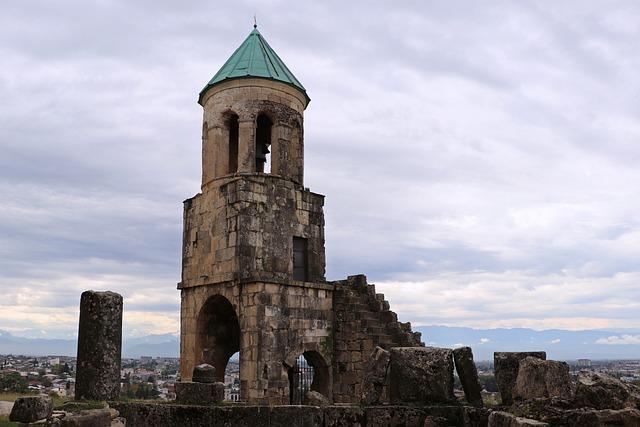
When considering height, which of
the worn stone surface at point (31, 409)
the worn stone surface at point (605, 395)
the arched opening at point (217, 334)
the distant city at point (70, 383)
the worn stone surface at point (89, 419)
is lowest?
the distant city at point (70, 383)

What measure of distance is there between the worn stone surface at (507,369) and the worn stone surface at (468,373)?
0.26 m

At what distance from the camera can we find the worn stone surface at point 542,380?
22.6 ft

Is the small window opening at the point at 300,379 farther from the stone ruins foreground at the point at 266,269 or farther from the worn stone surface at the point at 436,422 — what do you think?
the worn stone surface at the point at 436,422

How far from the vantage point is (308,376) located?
1727 centimetres

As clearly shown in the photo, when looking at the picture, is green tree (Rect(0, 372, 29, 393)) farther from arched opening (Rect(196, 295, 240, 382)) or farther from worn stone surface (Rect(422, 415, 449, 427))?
worn stone surface (Rect(422, 415, 449, 427))

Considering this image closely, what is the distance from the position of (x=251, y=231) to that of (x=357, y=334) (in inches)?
148

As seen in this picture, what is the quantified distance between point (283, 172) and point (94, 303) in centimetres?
836

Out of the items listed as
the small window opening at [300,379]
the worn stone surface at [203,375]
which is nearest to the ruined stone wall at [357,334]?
the small window opening at [300,379]

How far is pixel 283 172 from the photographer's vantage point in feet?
56.3

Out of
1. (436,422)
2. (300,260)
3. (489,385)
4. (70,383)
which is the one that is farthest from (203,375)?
(70,383)

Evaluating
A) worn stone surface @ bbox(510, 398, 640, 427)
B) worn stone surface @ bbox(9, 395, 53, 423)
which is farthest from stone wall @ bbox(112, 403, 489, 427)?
worn stone surface @ bbox(9, 395, 53, 423)

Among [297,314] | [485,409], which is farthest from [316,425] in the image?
[297,314]

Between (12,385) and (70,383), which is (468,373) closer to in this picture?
(70,383)

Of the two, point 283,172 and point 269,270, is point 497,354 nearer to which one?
point 269,270
